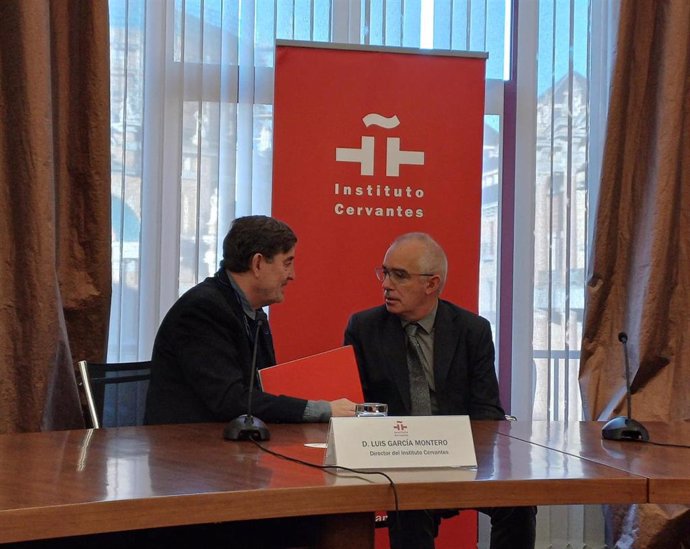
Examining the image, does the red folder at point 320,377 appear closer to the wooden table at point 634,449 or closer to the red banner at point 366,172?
the wooden table at point 634,449

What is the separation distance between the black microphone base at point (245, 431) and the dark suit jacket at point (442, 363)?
0.92 m

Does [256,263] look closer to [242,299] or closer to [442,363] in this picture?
[242,299]

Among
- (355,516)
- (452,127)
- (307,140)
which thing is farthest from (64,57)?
(355,516)

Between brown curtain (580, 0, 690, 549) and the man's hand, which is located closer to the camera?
the man's hand

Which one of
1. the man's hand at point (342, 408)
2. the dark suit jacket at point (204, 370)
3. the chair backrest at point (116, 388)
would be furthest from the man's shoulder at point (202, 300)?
the man's hand at point (342, 408)

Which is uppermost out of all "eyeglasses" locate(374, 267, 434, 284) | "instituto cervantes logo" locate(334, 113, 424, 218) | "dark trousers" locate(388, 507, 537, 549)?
"instituto cervantes logo" locate(334, 113, 424, 218)

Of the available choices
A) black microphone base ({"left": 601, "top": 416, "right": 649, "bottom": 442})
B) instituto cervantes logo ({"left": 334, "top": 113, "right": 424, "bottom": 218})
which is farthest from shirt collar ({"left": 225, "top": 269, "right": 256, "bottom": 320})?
black microphone base ({"left": 601, "top": 416, "right": 649, "bottom": 442})

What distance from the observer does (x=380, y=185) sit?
3799 mm

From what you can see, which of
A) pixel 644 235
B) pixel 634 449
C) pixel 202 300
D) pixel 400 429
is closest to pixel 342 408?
pixel 202 300

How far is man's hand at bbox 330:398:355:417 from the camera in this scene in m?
2.48

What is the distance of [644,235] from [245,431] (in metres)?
2.51

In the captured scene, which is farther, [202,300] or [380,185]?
[380,185]

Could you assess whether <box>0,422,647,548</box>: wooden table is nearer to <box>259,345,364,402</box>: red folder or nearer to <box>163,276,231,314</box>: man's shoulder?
<box>259,345,364,402</box>: red folder

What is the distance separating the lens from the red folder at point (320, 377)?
2.59 m
